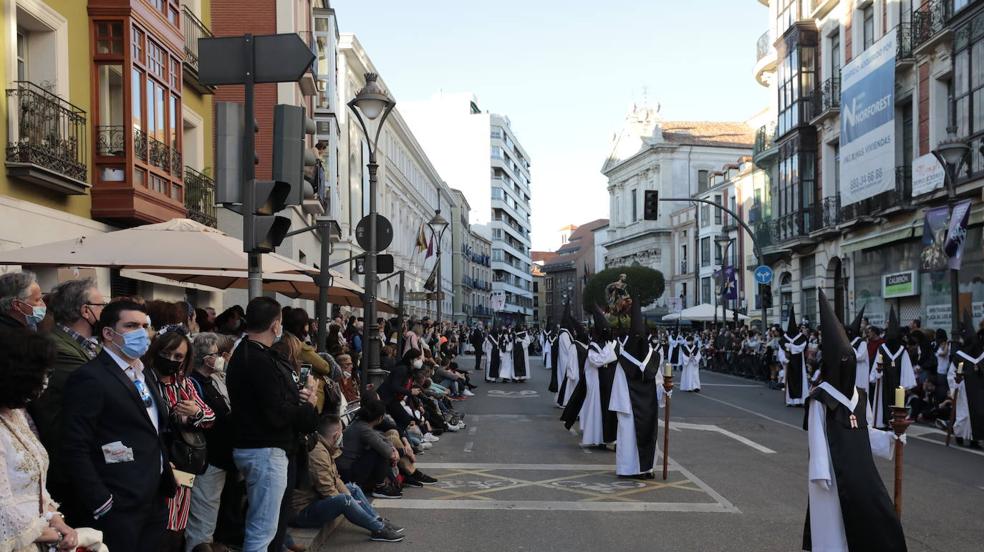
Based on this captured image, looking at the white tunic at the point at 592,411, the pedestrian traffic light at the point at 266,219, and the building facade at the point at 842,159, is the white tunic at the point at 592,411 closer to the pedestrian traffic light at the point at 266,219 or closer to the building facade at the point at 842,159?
the pedestrian traffic light at the point at 266,219

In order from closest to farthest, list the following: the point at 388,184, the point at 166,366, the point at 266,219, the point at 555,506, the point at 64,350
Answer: the point at 64,350
the point at 166,366
the point at 266,219
the point at 555,506
the point at 388,184

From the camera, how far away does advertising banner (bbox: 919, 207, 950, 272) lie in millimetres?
21875

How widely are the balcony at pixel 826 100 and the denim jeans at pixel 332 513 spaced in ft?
97.3

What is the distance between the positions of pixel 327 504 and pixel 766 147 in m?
38.5

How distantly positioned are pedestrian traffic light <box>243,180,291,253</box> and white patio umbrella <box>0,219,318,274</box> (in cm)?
236

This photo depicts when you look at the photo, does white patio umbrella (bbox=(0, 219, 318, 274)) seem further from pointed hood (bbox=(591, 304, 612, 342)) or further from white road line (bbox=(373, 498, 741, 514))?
pointed hood (bbox=(591, 304, 612, 342))

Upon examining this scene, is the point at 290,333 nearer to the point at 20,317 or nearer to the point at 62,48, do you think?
the point at 20,317

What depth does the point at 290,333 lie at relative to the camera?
22.7ft

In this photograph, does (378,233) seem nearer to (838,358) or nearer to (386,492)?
(386,492)

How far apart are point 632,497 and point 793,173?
2929 centimetres

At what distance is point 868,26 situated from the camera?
31.0 metres

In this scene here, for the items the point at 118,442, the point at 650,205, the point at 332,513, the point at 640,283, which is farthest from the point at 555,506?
the point at 640,283

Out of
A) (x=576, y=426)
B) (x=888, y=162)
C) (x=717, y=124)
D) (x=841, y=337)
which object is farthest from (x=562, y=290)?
(x=841, y=337)

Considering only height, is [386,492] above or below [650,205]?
below
